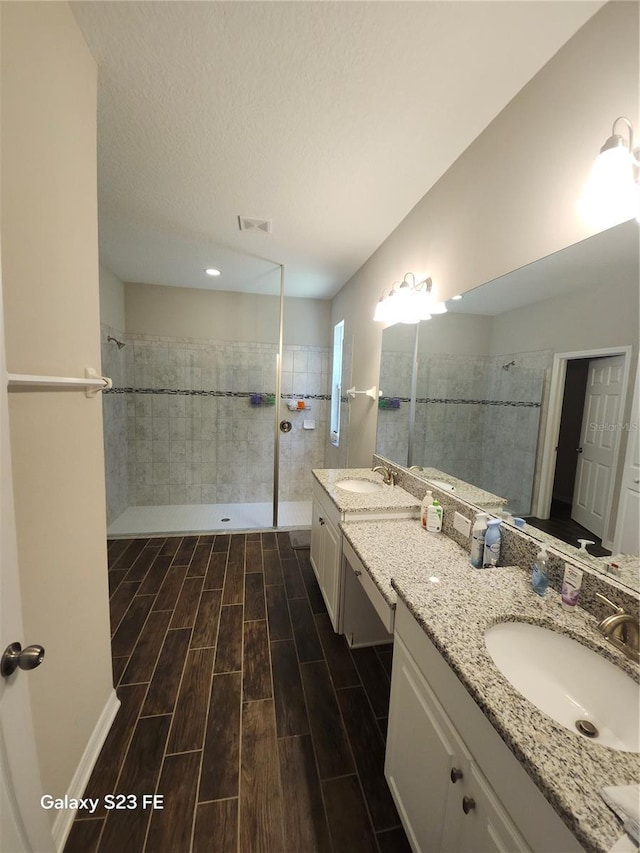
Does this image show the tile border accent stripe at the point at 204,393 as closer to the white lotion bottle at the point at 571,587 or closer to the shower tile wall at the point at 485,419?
the shower tile wall at the point at 485,419

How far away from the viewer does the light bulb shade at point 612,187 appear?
0.82 meters

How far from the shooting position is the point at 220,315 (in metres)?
3.71

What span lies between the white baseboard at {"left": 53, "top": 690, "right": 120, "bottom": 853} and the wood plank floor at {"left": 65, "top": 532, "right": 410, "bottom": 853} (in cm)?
3

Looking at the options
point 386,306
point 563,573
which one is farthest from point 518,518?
point 386,306

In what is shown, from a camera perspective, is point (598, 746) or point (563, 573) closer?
point (598, 746)

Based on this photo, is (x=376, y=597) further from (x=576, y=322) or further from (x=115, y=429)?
(x=115, y=429)

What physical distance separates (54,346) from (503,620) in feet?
5.09

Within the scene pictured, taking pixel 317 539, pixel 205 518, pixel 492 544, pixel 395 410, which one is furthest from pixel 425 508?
pixel 205 518

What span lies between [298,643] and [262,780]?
0.65 meters

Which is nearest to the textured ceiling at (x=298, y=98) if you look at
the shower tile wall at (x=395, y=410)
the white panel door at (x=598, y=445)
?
the shower tile wall at (x=395, y=410)

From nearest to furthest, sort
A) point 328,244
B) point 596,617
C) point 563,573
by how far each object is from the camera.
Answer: point 596,617 → point 563,573 → point 328,244

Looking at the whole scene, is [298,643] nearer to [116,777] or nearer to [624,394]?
[116,777]

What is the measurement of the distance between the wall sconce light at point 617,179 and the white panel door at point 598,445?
15.9 inches

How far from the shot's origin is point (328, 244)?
2.47 meters
